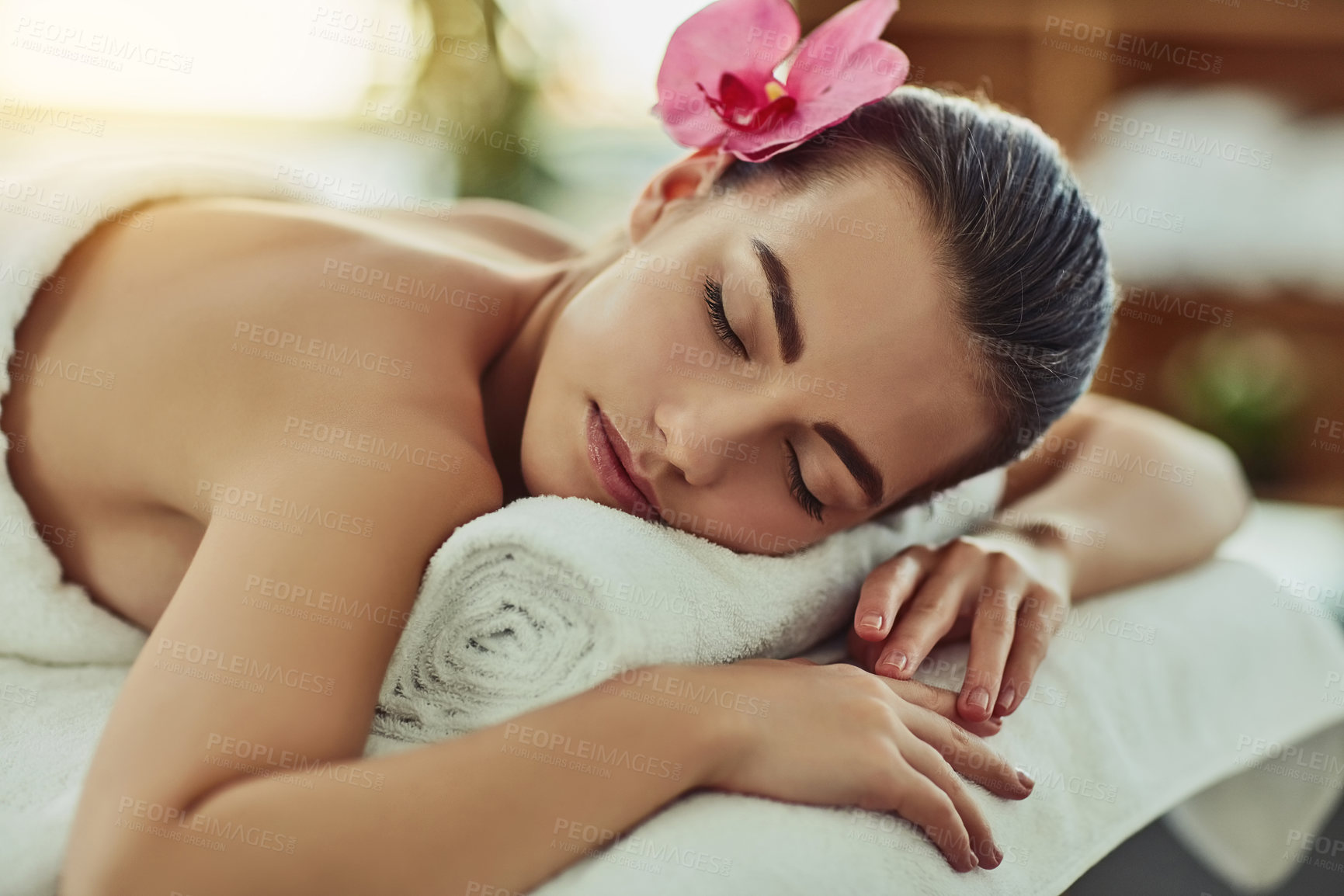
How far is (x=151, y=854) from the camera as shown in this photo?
1.73 ft

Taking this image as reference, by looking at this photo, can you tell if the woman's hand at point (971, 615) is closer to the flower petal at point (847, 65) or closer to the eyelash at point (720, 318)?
the eyelash at point (720, 318)

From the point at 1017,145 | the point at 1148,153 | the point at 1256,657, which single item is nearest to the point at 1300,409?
the point at 1148,153

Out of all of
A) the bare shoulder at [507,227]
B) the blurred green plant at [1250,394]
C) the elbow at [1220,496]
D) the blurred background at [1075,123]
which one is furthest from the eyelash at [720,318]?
the blurred green plant at [1250,394]

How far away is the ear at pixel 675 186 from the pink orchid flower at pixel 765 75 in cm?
5

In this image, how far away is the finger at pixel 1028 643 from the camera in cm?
75

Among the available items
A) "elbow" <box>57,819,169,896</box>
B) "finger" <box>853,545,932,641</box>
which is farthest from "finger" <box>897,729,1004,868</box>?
"elbow" <box>57,819,169,896</box>

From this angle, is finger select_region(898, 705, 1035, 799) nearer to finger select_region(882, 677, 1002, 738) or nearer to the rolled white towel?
finger select_region(882, 677, 1002, 738)

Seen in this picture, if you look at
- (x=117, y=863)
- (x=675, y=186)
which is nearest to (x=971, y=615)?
(x=675, y=186)

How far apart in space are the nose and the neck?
0.27m

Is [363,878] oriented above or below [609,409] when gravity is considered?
below

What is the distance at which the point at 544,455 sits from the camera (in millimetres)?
794

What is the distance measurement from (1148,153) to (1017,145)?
1720 mm

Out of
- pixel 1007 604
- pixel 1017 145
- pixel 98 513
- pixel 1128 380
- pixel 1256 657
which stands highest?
pixel 1017 145

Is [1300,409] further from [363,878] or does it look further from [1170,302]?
[363,878]
